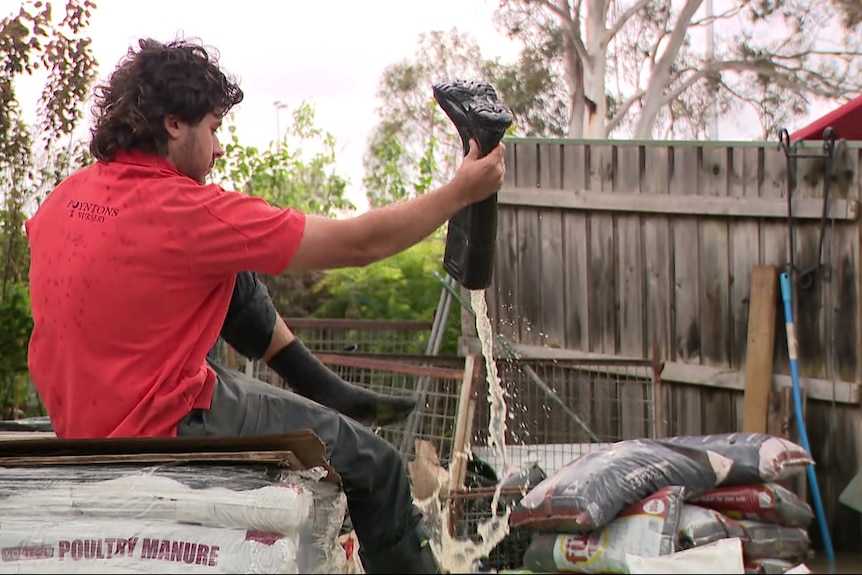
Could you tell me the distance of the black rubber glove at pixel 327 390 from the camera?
393cm

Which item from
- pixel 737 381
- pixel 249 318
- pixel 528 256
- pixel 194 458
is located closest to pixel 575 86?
pixel 528 256

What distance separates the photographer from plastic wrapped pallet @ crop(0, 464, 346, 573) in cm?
279

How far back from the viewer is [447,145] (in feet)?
80.9

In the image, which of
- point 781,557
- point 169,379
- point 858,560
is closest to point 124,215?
point 169,379

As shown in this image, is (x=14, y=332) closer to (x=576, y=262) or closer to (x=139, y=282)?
(x=576, y=262)

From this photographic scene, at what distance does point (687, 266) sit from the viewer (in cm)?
745

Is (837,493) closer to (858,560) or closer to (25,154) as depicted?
(858,560)

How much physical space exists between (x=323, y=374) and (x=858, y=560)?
3.54 m

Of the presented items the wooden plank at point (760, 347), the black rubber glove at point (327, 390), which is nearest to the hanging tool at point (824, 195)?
the wooden plank at point (760, 347)

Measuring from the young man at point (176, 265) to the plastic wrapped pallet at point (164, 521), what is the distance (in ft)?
0.87

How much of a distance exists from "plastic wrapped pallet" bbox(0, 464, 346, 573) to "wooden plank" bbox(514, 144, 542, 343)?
5570 millimetres

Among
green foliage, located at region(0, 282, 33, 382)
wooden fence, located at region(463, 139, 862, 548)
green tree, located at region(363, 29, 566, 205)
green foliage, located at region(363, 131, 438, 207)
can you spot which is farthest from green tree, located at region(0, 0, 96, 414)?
green tree, located at region(363, 29, 566, 205)

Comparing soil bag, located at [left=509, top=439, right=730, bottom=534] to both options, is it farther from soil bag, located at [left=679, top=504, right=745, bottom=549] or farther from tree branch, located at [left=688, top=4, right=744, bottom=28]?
tree branch, located at [left=688, top=4, right=744, bottom=28]

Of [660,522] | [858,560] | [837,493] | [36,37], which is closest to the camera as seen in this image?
[660,522]
